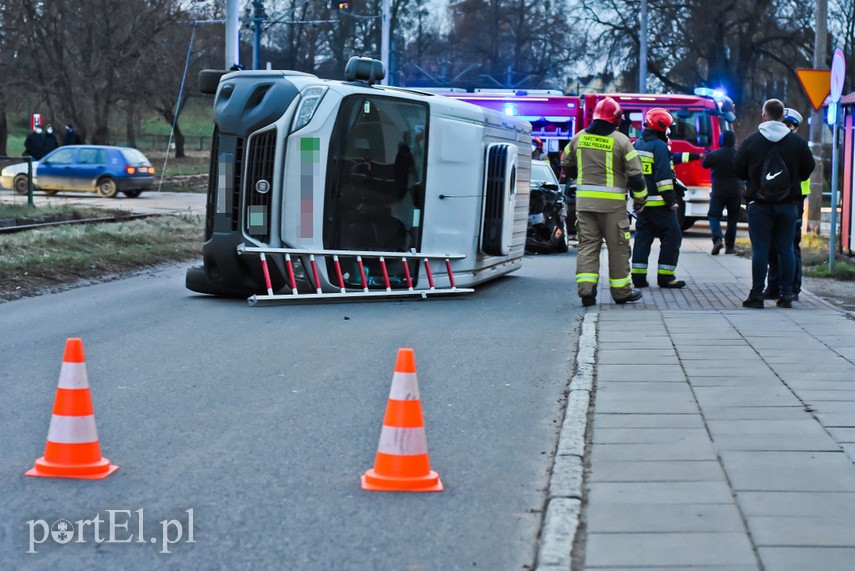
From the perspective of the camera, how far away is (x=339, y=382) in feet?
26.9

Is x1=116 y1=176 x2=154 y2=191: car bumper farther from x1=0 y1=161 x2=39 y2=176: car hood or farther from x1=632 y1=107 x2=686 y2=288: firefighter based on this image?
x1=632 y1=107 x2=686 y2=288: firefighter

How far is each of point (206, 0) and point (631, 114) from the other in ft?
76.3

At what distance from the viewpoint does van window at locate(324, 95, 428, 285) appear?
12.3 metres

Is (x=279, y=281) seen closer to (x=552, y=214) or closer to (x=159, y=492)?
(x=159, y=492)

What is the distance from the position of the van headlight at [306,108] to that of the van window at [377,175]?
26 cm

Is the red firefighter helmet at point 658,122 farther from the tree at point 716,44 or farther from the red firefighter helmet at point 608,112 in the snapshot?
the tree at point 716,44

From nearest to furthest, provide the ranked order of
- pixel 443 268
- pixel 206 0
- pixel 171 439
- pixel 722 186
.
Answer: pixel 171 439, pixel 443 268, pixel 722 186, pixel 206 0

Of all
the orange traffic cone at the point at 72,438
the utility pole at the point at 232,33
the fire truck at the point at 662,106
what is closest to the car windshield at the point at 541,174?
the fire truck at the point at 662,106

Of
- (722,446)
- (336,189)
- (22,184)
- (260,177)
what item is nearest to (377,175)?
(336,189)

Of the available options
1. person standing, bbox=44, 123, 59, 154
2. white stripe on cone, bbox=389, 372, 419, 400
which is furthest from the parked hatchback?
white stripe on cone, bbox=389, 372, 419, 400

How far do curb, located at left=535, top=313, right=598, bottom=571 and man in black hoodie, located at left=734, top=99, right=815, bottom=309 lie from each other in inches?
168

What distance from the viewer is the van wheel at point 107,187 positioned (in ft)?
113

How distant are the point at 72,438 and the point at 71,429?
40 millimetres

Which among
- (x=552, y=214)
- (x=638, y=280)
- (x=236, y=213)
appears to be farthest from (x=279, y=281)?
(x=552, y=214)
